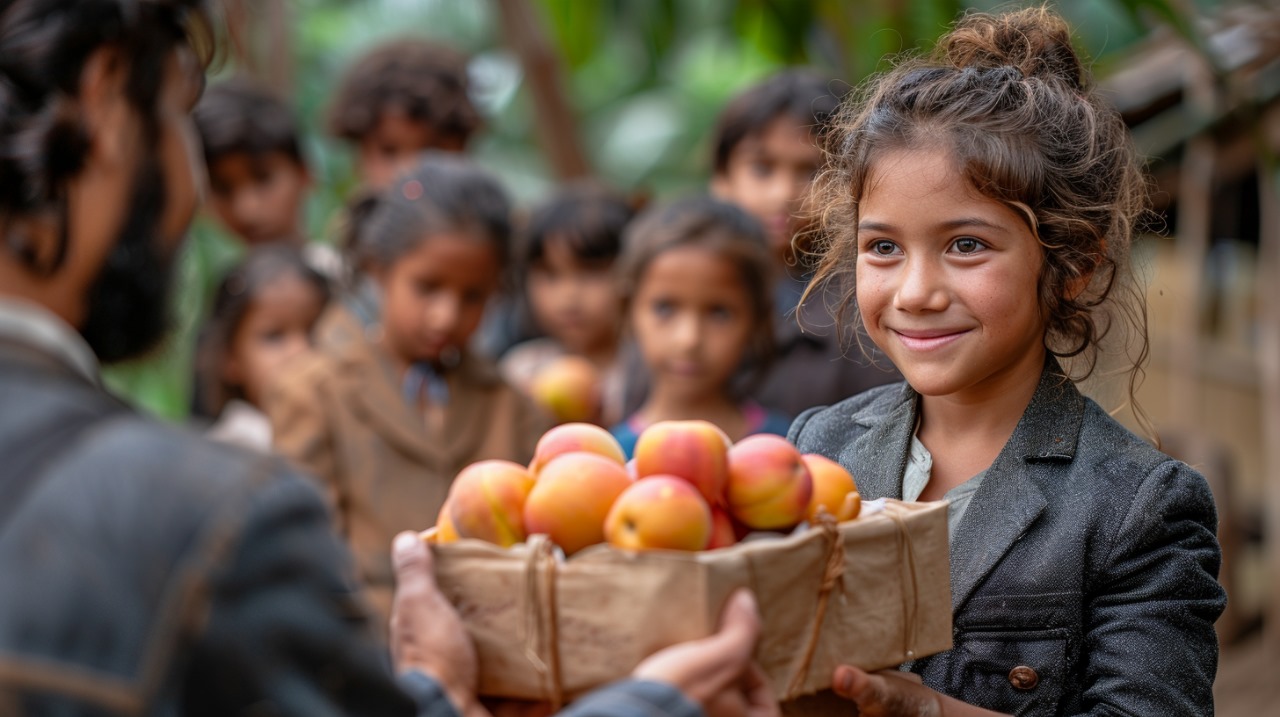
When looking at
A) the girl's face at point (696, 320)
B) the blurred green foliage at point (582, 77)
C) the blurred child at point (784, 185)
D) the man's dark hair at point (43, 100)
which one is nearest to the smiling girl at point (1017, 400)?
the man's dark hair at point (43, 100)

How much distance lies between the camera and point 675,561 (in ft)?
4.83

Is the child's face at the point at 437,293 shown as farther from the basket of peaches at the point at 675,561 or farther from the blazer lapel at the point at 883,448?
the basket of peaches at the point at 675,561

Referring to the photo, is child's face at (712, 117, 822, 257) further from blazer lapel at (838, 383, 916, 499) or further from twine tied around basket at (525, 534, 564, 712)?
twine tied around basket at (525, 534, 564, 712)

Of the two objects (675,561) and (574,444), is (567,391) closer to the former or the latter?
(574,444)

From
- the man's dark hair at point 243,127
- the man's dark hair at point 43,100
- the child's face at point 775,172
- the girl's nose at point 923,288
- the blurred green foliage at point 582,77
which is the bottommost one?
the blurred green foliage at point 582,77

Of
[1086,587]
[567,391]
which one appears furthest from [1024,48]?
[567,391]

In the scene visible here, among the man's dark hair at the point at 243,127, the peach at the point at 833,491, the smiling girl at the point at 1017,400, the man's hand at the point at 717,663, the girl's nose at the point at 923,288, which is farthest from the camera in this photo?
the man's dark hair at the point at 243,127

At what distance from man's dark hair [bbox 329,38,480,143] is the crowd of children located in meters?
0.01

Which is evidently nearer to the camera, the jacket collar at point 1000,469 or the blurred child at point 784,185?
the jacket collar at point 1000,469

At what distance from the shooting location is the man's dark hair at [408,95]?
517 cm

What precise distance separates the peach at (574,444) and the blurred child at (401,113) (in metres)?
3.40

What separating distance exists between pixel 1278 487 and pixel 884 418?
3824 millimetres

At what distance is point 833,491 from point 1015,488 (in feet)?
1.12

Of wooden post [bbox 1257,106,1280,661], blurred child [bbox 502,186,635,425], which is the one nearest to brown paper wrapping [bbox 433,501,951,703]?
blurred child [bbox 502,186,635,425]
